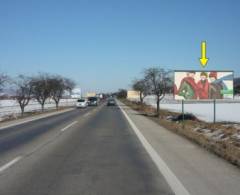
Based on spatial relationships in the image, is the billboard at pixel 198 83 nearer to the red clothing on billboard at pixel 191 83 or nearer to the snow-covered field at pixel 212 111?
the red clothing on billboard at pixel 191 83

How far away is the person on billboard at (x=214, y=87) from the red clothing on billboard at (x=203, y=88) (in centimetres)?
27

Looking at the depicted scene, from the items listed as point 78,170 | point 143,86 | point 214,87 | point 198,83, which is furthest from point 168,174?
point 143,86

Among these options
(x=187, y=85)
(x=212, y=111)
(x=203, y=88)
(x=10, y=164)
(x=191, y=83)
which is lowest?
(x=212, y=111)

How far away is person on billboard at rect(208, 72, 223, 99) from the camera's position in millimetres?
26203

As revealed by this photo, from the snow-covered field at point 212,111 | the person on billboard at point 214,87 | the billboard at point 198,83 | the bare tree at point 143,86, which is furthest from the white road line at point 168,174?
the bare tree at point 143,86

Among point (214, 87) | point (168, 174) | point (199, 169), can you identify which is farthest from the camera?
point (214, 87)

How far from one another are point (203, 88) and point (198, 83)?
0.51m

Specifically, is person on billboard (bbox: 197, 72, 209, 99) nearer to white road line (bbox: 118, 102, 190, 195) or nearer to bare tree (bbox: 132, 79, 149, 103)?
white road line (bbox: 118, 102, 190, 195)

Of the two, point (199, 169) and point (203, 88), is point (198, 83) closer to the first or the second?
point (203, 88)

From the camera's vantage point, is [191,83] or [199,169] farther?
[191,83]

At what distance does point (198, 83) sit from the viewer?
1037 inches

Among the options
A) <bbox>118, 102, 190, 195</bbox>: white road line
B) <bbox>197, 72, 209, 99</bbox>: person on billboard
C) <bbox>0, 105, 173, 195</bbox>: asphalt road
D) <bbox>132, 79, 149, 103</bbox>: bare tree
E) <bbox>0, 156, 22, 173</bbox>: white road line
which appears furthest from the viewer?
<bbox>132, 79, 149, 103</bbox>: bare tree

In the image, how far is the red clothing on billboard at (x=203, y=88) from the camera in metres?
26.4

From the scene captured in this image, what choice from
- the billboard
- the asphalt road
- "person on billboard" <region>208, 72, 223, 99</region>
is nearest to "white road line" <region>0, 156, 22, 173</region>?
the asphalt road
